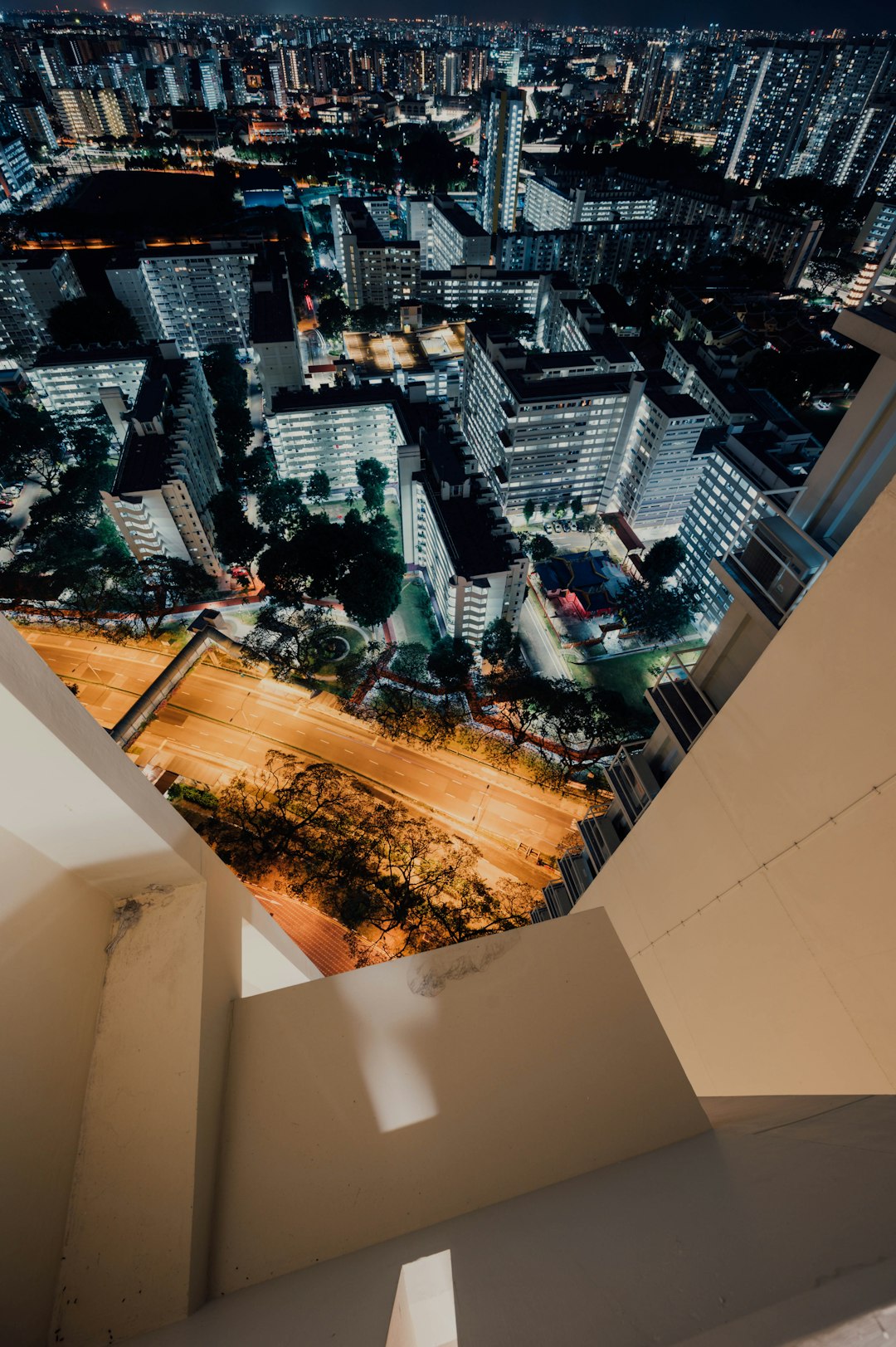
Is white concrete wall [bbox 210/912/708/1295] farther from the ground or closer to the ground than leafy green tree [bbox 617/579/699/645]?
farther from the ground

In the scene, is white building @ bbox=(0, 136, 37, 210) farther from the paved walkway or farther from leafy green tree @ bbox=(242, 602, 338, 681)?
the paved walkway

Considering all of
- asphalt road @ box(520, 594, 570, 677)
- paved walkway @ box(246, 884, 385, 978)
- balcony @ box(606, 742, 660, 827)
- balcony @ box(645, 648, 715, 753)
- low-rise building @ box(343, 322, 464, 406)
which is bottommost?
asphalt road @ box(520, 594, 570, 677)

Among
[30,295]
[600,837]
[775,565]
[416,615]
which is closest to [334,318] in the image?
[30,295]

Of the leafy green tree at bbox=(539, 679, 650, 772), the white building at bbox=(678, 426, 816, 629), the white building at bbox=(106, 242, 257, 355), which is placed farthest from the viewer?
the white building at bbox=(106, 242, 257, 355)

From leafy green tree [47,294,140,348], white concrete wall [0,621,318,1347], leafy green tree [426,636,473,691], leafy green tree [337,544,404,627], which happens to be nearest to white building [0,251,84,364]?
leafy green tree [47,294,140,348]

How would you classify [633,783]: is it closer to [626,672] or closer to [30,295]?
[626,672]

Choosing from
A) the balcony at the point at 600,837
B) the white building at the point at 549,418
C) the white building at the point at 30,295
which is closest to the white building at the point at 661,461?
the white building at the point at 549,418

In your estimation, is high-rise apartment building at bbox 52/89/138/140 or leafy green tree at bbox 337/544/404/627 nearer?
leafy green tree at bbox 337/544/404/627
